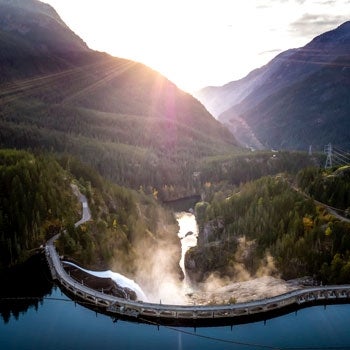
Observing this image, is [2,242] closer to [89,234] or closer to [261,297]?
[89,234]

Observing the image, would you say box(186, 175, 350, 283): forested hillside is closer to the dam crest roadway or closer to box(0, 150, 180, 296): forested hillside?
the dam crest roadway

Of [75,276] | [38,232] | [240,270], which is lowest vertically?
[240,270]

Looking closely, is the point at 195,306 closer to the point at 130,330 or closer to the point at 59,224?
the point at 130,330

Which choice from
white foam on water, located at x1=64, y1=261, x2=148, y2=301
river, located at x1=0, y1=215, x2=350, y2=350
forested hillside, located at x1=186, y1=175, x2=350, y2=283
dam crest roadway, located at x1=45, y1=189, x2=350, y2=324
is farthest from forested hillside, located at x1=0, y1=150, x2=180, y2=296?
forested hillside, located at x1=186, y1=175, x2=350, y2=283

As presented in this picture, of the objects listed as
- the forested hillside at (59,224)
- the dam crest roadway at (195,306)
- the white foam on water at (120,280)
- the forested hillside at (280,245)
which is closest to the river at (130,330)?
the dam crest roadway at (195,306)

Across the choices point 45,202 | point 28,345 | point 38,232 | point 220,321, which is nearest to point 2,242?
point 38,232

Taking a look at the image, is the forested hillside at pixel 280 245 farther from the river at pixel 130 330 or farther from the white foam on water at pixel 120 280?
the white foam on water at pixel 120 280
